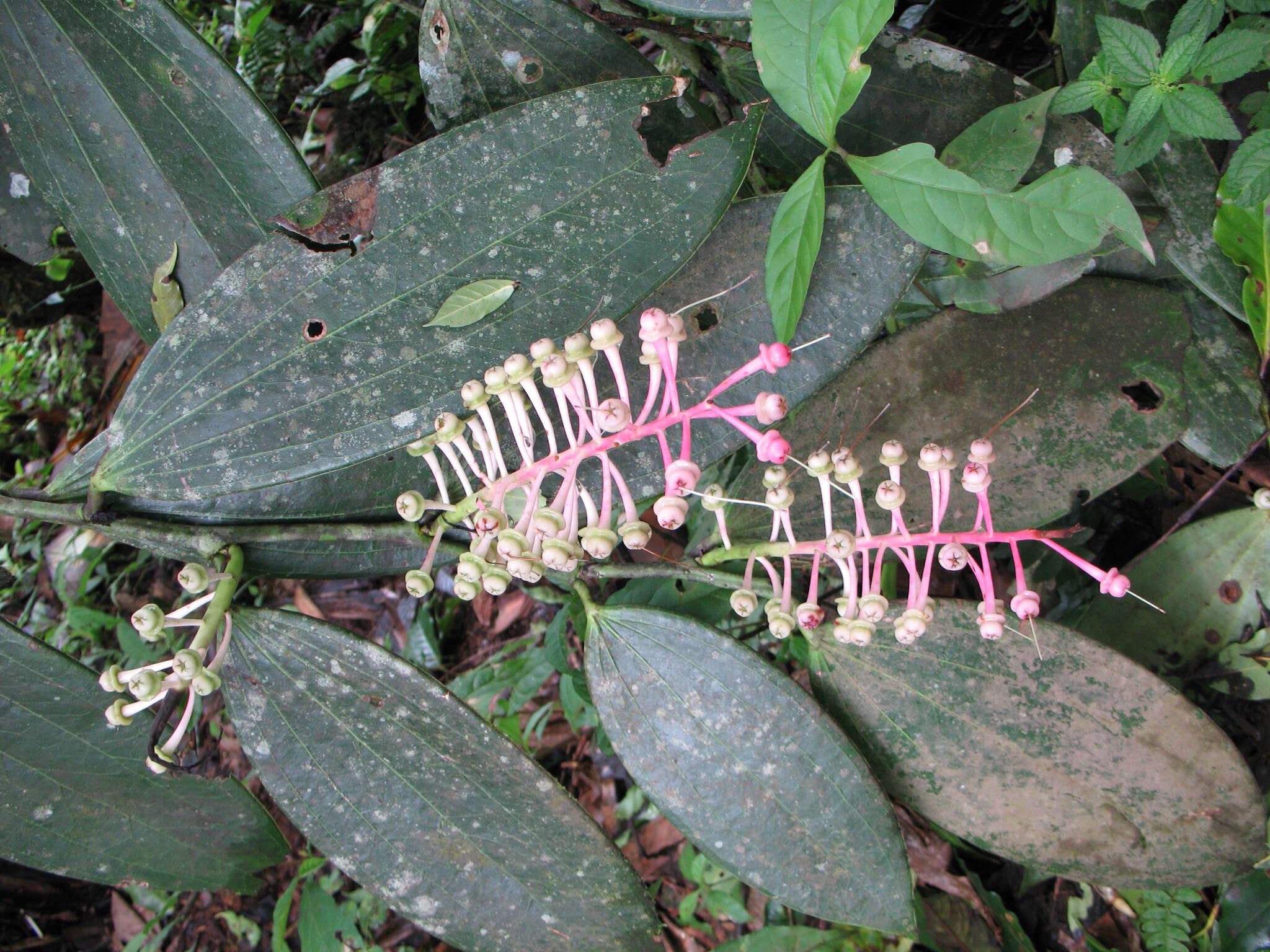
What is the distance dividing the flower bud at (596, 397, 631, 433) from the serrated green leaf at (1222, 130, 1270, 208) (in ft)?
3.02

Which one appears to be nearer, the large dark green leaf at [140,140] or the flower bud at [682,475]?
the flower bud at [682,475]

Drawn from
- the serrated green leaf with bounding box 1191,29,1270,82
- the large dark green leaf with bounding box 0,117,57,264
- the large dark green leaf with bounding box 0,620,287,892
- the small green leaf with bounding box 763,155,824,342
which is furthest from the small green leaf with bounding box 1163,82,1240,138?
the large dark green leaf with bounding box 0,117,57,264

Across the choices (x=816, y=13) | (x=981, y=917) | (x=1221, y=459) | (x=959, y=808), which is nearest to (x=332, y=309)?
(x=816, y=13)

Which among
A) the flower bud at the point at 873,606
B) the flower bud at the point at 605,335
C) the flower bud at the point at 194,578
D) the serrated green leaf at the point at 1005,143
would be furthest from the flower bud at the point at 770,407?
the flower bud at the point at 194,578

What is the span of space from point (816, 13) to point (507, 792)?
49.2 inches

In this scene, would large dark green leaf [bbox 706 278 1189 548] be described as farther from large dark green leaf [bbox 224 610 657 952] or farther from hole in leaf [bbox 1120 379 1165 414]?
large dark green leaf [bbox 224 610 657 952]

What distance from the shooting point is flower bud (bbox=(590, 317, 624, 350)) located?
1.04 m

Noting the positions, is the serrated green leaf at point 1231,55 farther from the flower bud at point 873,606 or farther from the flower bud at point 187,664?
the flower bud at point 187,664

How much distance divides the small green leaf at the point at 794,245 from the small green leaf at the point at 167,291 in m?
0.96

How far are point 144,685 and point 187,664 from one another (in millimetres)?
60

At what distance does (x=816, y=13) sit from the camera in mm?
1158

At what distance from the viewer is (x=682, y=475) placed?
1.00 m

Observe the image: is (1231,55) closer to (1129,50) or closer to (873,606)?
(1129,50)

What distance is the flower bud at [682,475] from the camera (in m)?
0.99
